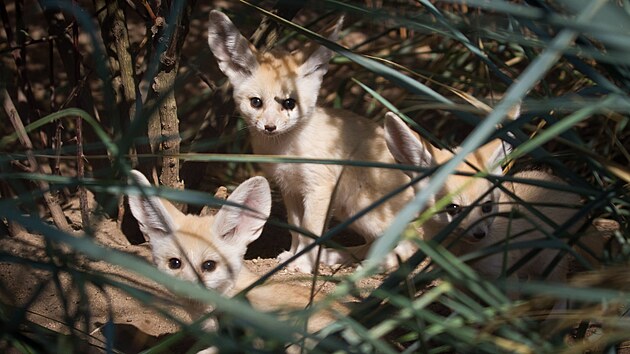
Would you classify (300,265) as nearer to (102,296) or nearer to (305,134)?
(305,134)

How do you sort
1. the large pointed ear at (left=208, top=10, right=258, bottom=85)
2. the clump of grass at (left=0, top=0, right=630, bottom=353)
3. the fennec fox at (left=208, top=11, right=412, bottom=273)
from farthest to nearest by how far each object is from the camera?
the fennec fox at (left=208, top=11, right=412, bottom=273)
the large pointed ear at (left=208, top=10, right=258, bottom=85)
the clump of grass at (left=0, top=0, right=630, bottom=353)

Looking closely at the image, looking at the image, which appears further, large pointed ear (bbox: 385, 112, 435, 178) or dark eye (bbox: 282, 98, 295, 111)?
dark eye (bbox: 282, 98, 295, 111)

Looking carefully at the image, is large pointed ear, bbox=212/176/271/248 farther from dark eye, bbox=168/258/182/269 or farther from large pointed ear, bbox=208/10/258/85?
large pointed ear, bbox=208/10/258/85

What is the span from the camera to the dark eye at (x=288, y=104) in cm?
436

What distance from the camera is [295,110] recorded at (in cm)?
436

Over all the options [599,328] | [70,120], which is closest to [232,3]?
[70,120]

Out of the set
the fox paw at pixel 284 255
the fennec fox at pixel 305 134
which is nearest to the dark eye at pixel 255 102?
the fennec fox at pixel 305 134

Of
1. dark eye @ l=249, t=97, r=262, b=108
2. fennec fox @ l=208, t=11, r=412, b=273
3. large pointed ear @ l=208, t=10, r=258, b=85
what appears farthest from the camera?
dark eye @ l=249, t=97, r=262, b=108

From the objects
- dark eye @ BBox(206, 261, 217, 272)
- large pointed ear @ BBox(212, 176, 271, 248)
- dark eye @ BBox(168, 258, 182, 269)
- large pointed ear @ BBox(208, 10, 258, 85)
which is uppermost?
large pointed ear @ BBox(208, 10, 258, 85)

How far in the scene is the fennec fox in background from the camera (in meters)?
3.19

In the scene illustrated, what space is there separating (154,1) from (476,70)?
181 centimetres

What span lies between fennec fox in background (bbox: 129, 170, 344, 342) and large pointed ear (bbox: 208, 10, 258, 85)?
1.09 metres

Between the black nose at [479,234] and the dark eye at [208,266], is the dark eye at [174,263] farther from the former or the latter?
the black nose at [479,234]

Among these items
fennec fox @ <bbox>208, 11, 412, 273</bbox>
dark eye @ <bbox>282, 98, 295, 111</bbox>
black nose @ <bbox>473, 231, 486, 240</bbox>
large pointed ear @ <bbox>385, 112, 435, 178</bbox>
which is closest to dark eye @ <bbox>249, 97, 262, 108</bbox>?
fennec fox @ <bbox>208, 11, 412, 273</bbox>
